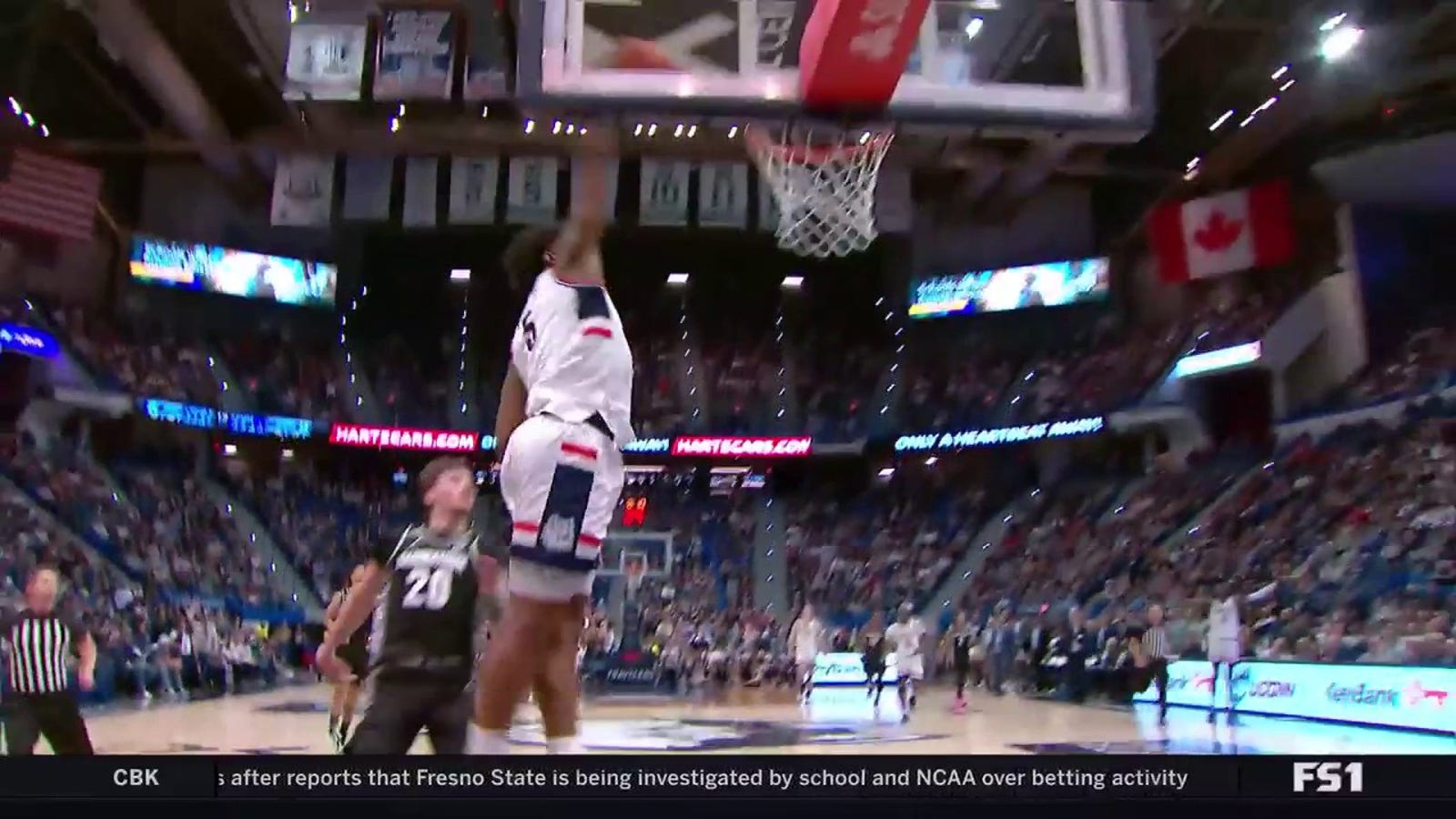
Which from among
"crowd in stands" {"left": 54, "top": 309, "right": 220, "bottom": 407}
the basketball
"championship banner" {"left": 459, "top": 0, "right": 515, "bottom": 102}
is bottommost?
"crowd in stands" {"left": 54, "top": 309, "right": 220, "bottom": 407}

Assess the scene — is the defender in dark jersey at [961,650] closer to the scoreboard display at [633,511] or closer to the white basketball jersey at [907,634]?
the white basketball jersey at [907,634]

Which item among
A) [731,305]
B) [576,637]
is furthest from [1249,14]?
[576,637]

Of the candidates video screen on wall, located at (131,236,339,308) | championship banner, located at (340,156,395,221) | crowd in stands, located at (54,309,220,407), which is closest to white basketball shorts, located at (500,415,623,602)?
championship banner, located at (340,156,395,221)

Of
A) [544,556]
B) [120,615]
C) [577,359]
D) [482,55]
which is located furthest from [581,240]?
[120,615]

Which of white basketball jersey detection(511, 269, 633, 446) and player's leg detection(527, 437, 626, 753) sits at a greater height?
white basketball jersey detection(511, 269, 633, 446)
